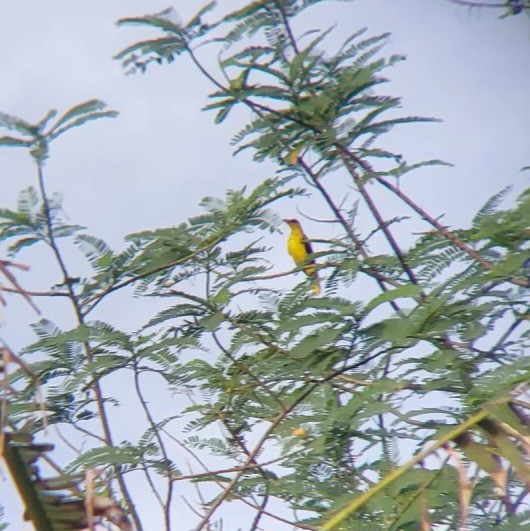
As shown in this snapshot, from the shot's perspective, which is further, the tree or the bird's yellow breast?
the bird's yellow breast

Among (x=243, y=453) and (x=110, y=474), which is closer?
(x=110, y=474)

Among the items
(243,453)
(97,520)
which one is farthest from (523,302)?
(97,520)

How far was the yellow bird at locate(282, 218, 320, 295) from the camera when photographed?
1.99 metres

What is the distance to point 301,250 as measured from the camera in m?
2.89

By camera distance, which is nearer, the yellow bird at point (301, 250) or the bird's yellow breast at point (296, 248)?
the yellow bird at point (301, 250)

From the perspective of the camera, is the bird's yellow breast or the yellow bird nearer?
the yellow bird

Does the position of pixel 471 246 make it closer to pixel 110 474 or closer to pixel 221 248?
pixel 221 248

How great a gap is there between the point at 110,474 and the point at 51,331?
36 centimetres

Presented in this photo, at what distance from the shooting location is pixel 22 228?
183cm

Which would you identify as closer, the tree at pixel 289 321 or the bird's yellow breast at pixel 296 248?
the tree at pixel 289 321

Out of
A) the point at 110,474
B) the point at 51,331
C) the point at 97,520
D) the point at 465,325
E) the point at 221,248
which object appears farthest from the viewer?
the point at 221,248

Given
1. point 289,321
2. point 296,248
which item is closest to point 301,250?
point 296,248

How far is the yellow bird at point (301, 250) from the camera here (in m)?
1.99

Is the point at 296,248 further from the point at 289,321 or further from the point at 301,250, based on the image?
the point at 289,321
